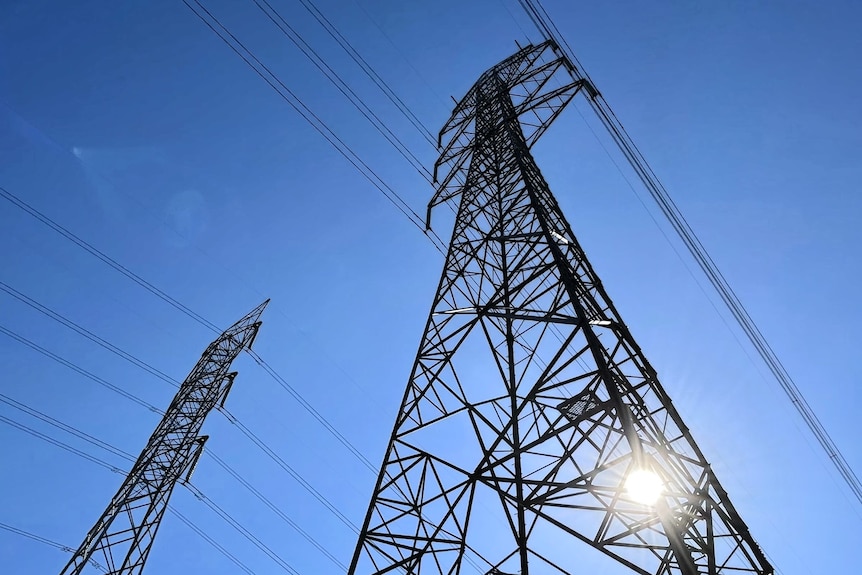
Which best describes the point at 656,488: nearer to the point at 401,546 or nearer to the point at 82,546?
the point at 401,546

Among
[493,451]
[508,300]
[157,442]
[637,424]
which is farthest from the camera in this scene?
[157,442]

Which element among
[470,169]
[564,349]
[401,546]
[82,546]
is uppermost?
[470,169]

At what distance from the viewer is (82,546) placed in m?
10.6

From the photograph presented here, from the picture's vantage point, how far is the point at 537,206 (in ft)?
25.9

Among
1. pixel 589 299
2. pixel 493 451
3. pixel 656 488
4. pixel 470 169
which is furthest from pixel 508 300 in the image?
pixel 470 169

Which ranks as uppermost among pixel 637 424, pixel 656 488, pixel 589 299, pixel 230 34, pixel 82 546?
pixel 230 34

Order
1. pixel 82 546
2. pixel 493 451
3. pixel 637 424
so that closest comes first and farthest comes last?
pixel 637 424, pixel 493 451, pixel 82 546

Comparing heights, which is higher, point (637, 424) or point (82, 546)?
point (637, 424)

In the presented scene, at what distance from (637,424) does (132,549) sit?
11.5 metres

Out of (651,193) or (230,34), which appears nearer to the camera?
(230,34)

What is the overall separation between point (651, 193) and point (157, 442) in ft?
46.5

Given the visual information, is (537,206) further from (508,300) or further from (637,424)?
(637,424)

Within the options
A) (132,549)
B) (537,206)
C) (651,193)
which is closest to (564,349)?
(537,206)

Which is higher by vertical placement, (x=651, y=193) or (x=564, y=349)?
(x=651, y=193)
